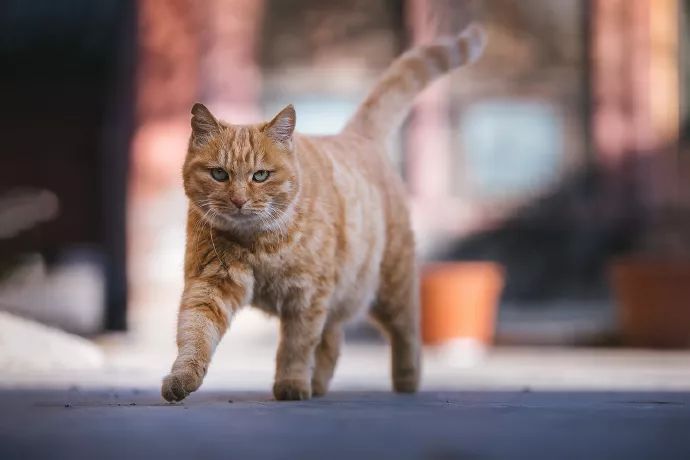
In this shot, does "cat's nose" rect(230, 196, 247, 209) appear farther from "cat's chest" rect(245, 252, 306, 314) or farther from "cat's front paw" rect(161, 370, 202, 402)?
"cat's front paw" rect(161, 370, 202, 402)

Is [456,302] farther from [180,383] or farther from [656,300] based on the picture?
[180,383]

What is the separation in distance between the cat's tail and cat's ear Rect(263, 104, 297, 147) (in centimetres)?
75

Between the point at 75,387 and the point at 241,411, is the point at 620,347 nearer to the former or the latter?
the point at 75,387

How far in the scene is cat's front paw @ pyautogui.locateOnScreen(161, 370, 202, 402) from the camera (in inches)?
109

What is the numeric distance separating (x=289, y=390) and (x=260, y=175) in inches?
23.3

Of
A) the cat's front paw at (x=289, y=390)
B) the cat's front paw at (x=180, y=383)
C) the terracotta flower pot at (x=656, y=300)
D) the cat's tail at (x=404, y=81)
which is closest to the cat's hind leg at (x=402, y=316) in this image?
the cat's tail at (x=404, y=81)

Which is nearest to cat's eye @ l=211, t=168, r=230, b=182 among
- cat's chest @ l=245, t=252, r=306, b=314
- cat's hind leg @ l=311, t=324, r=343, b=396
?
cat's chest @ l=245, t=252, r=306, b=314

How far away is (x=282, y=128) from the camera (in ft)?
10.3

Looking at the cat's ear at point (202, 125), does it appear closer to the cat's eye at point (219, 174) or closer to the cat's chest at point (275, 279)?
the cat's eye at point (219, 174)

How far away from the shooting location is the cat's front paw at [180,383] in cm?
277

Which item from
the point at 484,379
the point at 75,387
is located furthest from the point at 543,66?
the point at 75,387

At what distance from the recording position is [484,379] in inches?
181

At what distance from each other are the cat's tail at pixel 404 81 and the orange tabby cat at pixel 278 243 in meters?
0.40

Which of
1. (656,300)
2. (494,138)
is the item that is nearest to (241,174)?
(656,300)
